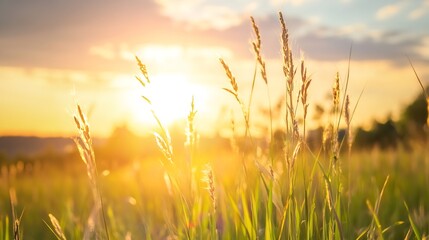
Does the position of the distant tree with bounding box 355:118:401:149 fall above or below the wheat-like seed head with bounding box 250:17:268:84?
below

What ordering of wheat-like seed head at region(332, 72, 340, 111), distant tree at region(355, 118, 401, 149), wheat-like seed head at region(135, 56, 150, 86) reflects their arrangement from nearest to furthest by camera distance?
wheat-like seed head at region(135, 56, 150, 86) → wheat-like seed head at region(332, 72, 340, 111) → distant tree at region(355, 118, 401, 149)

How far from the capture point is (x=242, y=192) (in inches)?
101

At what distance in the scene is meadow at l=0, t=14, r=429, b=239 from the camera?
77.4 inches

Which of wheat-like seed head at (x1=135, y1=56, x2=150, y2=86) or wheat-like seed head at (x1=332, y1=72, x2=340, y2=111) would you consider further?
wheat-like seed head at (x1=332, y1=72, x2=340, y2=111)

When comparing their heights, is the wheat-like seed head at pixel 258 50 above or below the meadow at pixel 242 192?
above

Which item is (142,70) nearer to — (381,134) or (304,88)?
(304,88)

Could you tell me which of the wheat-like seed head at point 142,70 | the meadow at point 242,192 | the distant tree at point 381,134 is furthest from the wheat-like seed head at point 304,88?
the distant tree at point 381,134

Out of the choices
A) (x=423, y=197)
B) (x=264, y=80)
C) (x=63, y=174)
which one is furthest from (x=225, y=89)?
(x=63, y=174)

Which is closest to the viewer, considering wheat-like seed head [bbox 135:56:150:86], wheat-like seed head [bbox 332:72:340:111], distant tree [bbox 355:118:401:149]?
wheat-like seed head [bbox 135:56:150:86]

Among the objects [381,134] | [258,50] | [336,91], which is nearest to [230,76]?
[258,50]

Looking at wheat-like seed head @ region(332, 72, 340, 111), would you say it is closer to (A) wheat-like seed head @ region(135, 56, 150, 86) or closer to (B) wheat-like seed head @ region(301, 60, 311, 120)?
(B) wheat-like seed head @ region(301, 60, 311, 120)

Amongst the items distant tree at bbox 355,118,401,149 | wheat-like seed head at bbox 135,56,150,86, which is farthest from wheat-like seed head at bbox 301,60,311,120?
distant tree at bbox 355,118,401,149

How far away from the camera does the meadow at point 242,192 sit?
77.4 inches

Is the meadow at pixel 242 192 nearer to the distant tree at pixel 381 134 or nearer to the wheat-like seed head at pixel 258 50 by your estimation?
the wheat-like seed head at pixel 258 50
